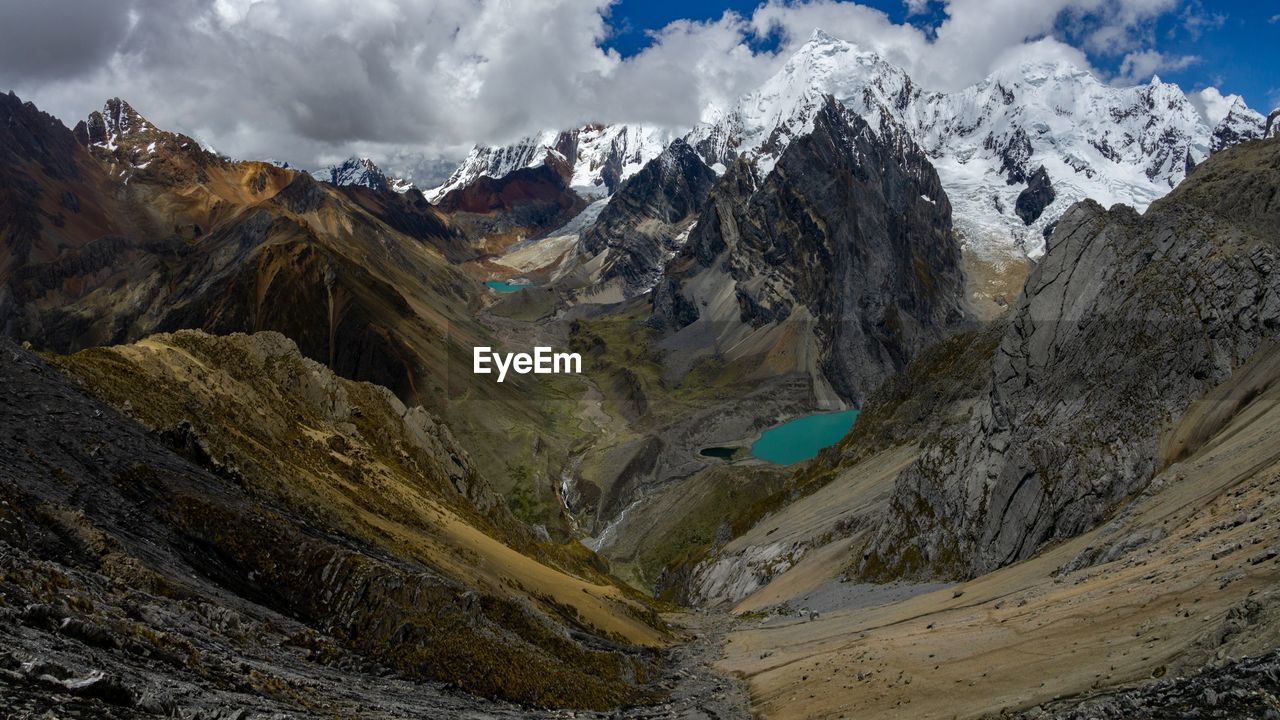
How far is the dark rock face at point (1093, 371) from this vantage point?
44.2 metres

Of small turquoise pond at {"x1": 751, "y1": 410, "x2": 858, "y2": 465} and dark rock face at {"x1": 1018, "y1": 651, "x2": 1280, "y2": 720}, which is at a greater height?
small turquoise pond at {"x1": 751, "y1": 410, "x2": 858, "y2": 465}

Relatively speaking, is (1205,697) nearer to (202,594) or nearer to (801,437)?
(202,594)

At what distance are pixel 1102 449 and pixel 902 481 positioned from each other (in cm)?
1615

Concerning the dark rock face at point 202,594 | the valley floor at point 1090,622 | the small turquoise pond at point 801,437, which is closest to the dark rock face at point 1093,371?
the valley floor at point 1090,622

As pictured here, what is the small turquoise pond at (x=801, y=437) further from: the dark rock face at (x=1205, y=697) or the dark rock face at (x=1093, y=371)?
the dark rock face at (x=1205, y=697)

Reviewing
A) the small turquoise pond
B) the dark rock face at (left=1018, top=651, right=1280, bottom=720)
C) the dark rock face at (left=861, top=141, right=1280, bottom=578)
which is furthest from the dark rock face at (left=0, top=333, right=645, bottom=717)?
the small turquoise pond

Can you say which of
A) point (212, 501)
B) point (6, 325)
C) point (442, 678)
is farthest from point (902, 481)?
point (6, 325)

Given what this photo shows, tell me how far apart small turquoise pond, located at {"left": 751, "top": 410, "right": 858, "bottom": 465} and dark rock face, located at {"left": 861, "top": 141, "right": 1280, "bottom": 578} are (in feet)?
315

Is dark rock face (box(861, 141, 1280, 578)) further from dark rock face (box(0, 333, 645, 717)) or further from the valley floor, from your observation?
dark rock face (box(0, 333, 645, 717))

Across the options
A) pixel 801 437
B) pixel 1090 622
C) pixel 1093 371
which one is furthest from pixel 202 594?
pixel 801 437

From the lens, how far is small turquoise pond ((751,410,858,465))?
521 ft

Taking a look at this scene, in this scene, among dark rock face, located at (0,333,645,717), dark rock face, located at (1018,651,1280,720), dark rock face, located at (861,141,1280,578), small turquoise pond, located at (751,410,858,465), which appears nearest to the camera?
dark rock face, located at (1018,651,1280,720)

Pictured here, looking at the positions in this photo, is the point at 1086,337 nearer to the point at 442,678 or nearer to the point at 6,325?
the point at 442,678

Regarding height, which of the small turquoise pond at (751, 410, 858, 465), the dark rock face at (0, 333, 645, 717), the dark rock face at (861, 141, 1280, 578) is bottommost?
the dark rock face at (0, 333, 645, 717)
